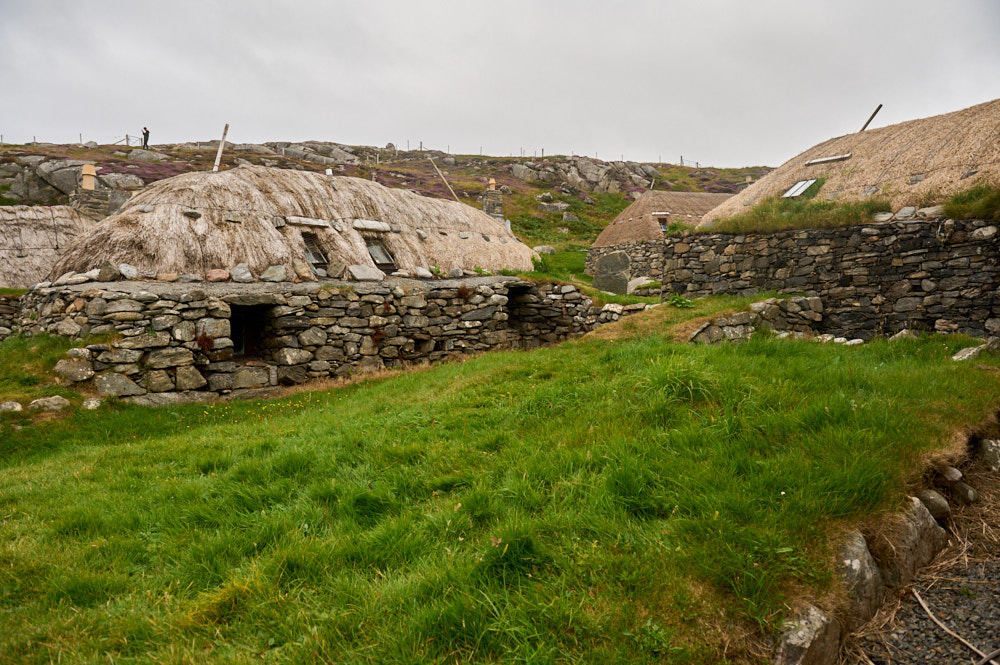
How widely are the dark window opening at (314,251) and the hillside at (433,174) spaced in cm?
2525

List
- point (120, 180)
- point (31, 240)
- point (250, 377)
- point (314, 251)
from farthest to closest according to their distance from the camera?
point (120, 180), point (31, 240), point (314, 251), point (250, 377)

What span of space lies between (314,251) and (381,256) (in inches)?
70.4

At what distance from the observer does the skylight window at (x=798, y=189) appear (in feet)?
45.5

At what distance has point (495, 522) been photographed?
373 cm

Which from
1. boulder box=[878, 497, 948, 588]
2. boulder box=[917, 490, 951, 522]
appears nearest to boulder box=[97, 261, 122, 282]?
boulder box=[878, 497, 948, 588]

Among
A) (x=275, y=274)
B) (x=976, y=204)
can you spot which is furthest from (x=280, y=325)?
(x=976, y=204)

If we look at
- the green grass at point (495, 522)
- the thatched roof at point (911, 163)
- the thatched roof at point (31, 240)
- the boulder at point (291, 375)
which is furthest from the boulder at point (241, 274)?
the thatched roof at point (911, 163)

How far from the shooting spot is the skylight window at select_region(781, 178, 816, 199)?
1386 cm

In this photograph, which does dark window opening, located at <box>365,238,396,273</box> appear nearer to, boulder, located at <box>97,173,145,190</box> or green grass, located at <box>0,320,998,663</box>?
green grass, located at <box>0,320,998,663</box>

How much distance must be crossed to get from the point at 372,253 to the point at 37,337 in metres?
7.26

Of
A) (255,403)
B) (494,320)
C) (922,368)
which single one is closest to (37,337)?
(255,403)

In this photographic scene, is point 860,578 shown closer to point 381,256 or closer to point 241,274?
point 241,274

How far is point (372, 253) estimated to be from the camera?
1391cm

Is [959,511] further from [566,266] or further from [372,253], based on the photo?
[566,266]
